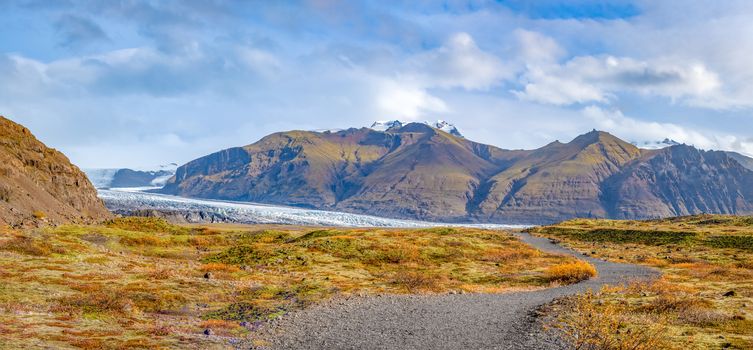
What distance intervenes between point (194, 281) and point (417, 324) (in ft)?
74.0

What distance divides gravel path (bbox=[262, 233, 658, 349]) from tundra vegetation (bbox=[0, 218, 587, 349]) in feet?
9.06

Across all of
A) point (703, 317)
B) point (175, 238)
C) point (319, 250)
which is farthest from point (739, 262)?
point (175, 238)

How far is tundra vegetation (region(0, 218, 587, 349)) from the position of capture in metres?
26.3

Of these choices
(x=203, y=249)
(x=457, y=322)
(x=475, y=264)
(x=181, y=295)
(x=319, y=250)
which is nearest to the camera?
(x=457, y=322)

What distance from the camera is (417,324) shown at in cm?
3086

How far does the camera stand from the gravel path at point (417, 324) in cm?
2611

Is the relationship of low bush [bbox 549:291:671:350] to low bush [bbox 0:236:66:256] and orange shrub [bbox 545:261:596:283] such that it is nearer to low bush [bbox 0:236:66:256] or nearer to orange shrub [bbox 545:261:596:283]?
orange shrub [bbox 545:261:596:283]

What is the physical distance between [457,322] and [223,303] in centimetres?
1774

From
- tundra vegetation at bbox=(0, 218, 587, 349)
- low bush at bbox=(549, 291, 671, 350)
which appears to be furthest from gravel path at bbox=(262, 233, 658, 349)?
tundra vegetation at bbox=(0, 218, 587, 349)

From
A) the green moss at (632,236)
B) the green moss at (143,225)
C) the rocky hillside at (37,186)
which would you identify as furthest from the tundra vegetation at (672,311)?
the green moss at (143,225)

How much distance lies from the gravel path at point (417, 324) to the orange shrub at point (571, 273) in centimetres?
1344

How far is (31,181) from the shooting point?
348 feet

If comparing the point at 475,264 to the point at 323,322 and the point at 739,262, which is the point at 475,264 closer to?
the point at 739,262

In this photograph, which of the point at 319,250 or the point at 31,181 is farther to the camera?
the point at 31,181
